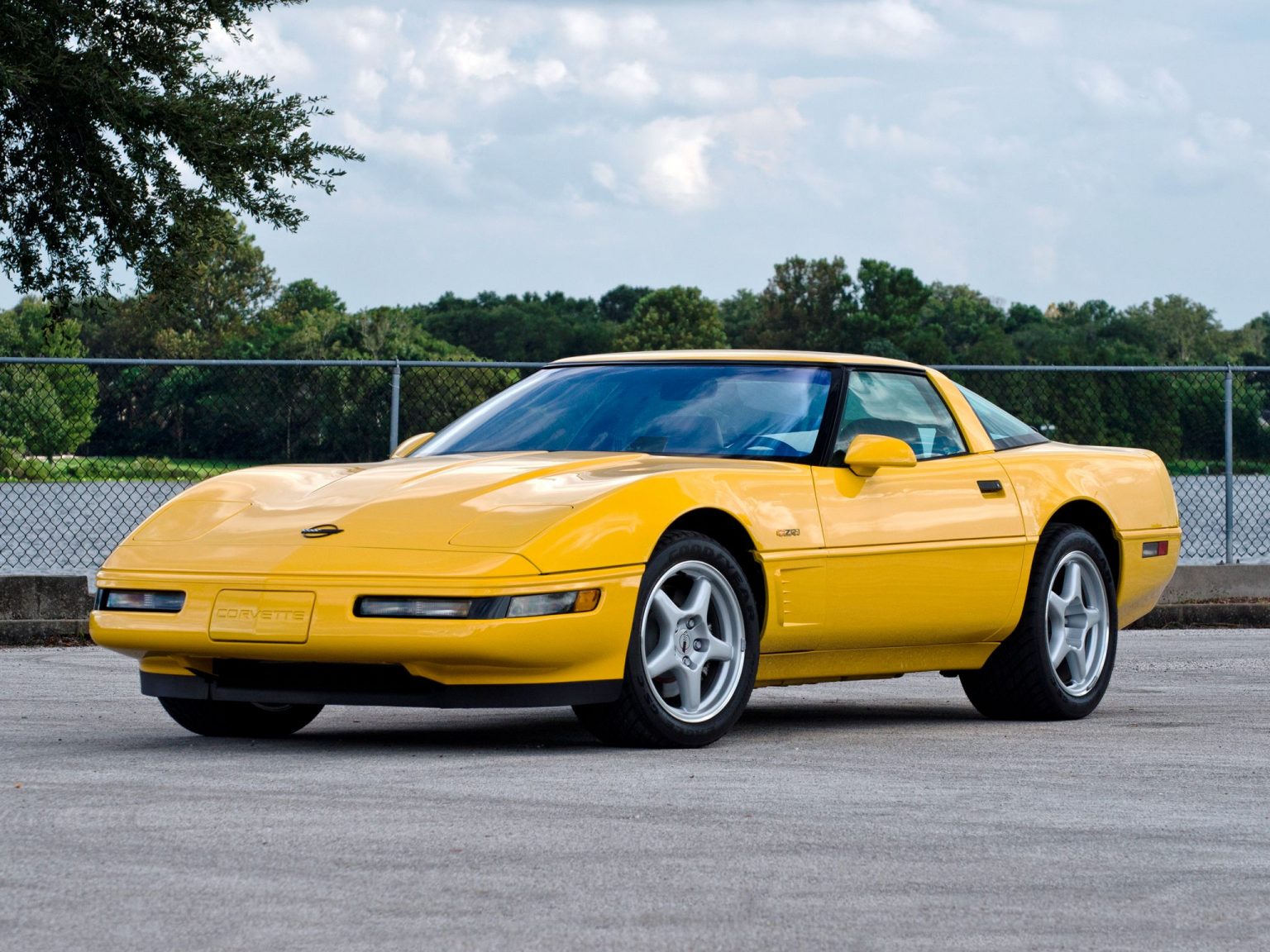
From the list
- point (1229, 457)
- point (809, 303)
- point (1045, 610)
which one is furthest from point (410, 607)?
point (809, 303)

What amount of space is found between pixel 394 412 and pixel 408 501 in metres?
6.85

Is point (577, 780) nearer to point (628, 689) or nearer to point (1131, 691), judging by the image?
point (628, 689)

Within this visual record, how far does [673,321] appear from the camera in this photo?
427 feet

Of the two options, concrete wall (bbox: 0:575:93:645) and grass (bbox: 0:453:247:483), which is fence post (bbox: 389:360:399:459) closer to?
grass (bbox: 0:453:247:483)

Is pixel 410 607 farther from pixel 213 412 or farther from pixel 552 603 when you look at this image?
pixel 213 412

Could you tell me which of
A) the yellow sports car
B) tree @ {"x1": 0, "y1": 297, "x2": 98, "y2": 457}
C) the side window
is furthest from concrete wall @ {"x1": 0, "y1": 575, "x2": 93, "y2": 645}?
the side window

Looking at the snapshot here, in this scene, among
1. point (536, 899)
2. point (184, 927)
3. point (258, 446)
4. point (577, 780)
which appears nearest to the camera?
point (184, 927)

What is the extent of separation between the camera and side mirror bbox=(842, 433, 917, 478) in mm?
7102

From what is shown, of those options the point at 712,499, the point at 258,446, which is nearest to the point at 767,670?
the point at 712,499

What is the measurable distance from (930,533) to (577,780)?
217 centimetres

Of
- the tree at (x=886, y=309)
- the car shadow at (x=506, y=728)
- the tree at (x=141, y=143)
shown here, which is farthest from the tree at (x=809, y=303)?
the car shadow at (x=506, y=728)

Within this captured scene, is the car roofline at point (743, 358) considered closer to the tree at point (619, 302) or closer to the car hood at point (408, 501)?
the car hood at point (408, 501)

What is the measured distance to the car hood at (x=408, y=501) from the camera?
20.7 ft

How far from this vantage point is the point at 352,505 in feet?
21.3
